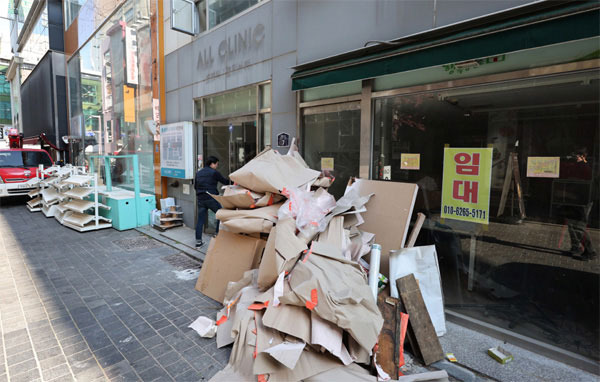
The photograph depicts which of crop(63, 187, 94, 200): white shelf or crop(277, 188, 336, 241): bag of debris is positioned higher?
crop(277, 188, 336, 241): bag of debris

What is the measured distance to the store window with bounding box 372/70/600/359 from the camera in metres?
2.82

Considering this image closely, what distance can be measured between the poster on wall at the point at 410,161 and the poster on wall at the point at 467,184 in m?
0.33

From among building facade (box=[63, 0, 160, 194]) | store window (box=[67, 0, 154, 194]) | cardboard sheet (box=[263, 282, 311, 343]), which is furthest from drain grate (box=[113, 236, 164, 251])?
cardboard sheet (box=[263, 282, 311, 343])

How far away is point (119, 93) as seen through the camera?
1136 centimetres

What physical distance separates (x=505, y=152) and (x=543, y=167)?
1.16 ft

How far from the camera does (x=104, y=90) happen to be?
12953mm

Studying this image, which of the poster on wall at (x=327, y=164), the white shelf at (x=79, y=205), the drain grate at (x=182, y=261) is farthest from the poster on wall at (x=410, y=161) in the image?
the white shelf at (x=79, y=205)

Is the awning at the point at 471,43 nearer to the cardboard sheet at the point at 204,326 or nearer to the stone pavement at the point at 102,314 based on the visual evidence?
the cardboard sheet at the point at 204,326

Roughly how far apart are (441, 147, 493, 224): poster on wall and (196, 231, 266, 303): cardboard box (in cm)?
230

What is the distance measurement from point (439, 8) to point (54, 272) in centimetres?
672

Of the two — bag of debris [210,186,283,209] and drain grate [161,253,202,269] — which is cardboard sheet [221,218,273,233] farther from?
drain grate [161,253,202,269]

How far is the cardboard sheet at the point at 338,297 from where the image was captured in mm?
2385

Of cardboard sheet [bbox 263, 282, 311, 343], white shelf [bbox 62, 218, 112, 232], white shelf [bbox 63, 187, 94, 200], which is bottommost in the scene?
white shelf [bbox 62, 218, 112, 232]

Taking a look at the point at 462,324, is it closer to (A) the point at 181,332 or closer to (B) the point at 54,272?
(A) the point at 181,332
